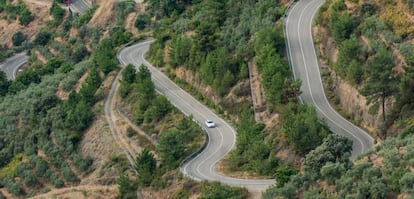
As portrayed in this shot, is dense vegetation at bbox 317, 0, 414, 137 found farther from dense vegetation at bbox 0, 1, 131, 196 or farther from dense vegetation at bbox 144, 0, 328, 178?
dense vegetation at bbox 0, 1, 131, 196

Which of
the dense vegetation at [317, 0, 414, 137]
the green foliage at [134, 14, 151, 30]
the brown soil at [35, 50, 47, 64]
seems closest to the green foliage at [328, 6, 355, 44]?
the dense vegetation at [317, 0, 414, 137]

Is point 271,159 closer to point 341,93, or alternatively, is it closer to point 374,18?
point 341,93

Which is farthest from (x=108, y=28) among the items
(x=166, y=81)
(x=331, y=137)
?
(x=331, y=137)

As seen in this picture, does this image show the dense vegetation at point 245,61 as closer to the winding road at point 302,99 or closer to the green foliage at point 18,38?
the winding road at point 302,99

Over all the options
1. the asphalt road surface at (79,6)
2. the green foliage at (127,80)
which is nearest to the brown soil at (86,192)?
the green foliage at (127,80)

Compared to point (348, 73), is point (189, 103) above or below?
below

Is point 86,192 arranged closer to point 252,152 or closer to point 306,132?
point 252,152

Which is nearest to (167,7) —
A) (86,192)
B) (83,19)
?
(83,19)
